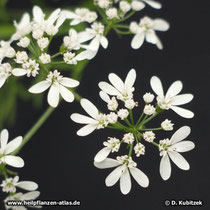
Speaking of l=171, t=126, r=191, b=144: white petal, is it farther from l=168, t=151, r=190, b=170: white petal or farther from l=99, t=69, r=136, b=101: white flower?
l=99, t=69, r=136, b=101: white flower

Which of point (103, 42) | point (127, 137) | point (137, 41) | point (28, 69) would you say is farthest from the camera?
point (137, 41)

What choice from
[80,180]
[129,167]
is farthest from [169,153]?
[80,180]

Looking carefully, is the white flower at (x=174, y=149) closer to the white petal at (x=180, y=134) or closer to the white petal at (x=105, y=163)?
the white petal at (x=180, y=134)

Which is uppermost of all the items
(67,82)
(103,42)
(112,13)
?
(112,13)

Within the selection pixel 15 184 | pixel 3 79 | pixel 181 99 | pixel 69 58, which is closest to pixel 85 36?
pixel 69 58

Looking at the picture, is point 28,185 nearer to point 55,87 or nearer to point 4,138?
point 4,138

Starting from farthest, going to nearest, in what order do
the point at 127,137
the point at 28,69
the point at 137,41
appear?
the point at 137,41, the point at 28,69, the point at 127,137

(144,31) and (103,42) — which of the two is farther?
(144,31)
